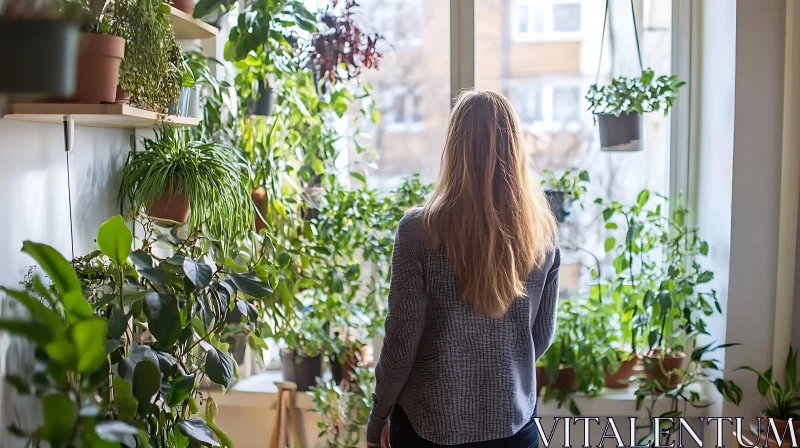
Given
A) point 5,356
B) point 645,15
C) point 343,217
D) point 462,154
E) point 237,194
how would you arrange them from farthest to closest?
point 645,15, point 343,217, point 237,194, point 462,154, point 5,356

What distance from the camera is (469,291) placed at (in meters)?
1.71

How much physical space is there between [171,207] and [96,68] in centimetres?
47

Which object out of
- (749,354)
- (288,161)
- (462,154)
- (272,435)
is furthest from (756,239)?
(272,435)

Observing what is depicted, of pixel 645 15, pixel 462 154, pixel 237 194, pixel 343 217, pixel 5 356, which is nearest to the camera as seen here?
pixel 5 356

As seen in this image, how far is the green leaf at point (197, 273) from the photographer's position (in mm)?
1535

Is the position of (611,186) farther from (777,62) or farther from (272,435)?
(272,435)

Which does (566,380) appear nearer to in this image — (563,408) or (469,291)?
(563,408)

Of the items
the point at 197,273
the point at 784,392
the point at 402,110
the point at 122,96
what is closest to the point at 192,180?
the point at 122,96

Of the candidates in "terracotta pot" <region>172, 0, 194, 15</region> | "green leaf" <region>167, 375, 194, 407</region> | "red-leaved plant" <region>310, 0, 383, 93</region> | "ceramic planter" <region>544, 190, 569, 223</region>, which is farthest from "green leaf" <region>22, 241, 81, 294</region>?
"ceramic planter" <region>544, 190, 569, 223</region>

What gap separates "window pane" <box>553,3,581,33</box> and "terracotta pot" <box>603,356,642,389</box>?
3.99 ft

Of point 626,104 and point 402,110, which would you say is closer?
point 626,104

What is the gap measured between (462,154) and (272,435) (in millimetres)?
1414

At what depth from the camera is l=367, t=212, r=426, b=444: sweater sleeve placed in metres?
1.75

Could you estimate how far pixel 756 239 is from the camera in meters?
2.41
